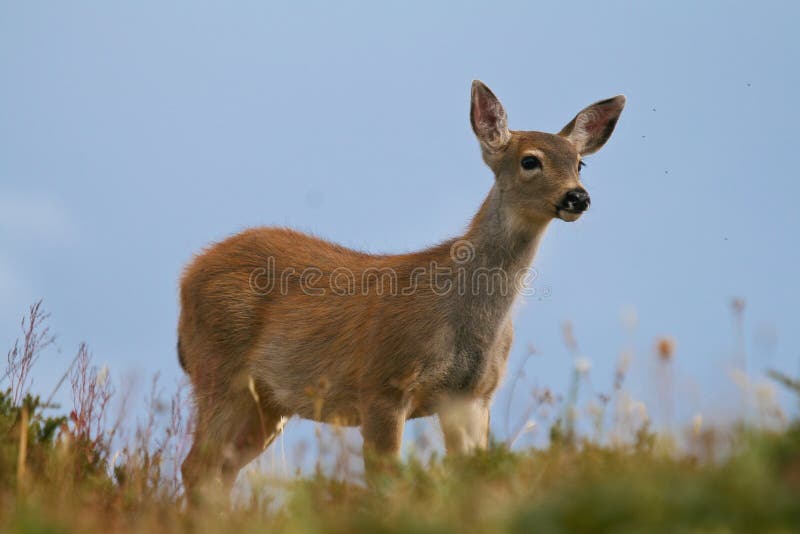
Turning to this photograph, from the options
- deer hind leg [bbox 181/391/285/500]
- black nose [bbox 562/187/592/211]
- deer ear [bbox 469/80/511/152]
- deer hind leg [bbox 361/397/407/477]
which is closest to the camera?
deer hind leg [bbox 361/397/407/477]

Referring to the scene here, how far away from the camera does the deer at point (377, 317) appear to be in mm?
7426

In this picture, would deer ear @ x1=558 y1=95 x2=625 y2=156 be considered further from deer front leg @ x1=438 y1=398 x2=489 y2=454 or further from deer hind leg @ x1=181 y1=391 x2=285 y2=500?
deer hind leg @ x1=181 y1=391 x2=285 y2=500

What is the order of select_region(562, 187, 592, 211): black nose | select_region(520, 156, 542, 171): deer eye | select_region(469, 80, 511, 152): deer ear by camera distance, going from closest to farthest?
select_region(562, 187, 592, 211): black nose, select_region(520, 156, 542, 171): deer eye, select_region(469, 80, 511, 152): deer ear

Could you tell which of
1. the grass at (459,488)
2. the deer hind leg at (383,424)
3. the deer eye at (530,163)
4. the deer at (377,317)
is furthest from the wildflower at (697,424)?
the deer eye at (530,163)

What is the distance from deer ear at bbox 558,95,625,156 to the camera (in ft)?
29.2

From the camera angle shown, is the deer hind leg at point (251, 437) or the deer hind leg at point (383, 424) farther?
the deer hind leg at point (251, 437)

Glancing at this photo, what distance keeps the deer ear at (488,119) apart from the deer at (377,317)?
0.4 inches

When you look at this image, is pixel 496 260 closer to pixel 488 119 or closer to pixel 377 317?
Answer: pixel 377 317

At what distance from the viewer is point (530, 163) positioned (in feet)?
26.1

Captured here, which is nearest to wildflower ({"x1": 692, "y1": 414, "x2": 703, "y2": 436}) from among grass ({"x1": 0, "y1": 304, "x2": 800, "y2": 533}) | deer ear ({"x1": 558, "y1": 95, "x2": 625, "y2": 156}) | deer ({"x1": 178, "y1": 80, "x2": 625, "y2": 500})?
grass ({"x1": 0, "y1": 304, "x2": 800, "y2": 533})

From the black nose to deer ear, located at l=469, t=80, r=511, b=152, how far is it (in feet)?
2.88

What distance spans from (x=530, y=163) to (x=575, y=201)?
54cm

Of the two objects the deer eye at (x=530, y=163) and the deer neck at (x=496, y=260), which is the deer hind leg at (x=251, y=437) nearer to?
the deer neck at (x=496, y=260)

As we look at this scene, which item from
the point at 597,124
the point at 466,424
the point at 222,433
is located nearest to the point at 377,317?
the point at 466,424
